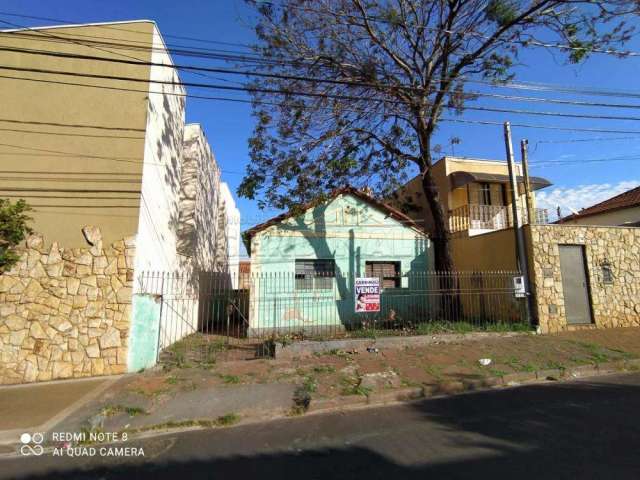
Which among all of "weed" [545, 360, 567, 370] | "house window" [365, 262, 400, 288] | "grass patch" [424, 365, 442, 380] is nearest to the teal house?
"house window" [365, 262, 400, 288]

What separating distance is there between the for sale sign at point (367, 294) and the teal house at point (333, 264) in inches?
78.8

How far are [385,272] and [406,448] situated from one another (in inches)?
367

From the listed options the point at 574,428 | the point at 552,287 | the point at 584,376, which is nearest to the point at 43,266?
the point at 574,428

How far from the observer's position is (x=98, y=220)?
27.3 ft

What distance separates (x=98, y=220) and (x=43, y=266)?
144cm

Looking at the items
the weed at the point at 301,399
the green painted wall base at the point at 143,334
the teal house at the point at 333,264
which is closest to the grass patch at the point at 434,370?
the weed at the point at 301,399

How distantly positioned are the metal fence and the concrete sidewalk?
117 inches

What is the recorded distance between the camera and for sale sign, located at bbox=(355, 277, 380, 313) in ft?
31.6

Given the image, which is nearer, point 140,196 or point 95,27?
point 140,196

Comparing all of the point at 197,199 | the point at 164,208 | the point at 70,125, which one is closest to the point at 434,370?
the point at 164,208

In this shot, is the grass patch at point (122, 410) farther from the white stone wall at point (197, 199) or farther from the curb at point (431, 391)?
the white stone wall at point (197, 199)

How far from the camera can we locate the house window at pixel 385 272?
13133 mm

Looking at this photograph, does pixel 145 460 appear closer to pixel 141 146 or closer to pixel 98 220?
pixel 98 220

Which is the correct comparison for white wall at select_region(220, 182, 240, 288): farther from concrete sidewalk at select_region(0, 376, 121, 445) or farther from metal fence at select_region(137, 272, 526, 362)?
concrete sidewalk at select_region(0, 376, 121, 445)
